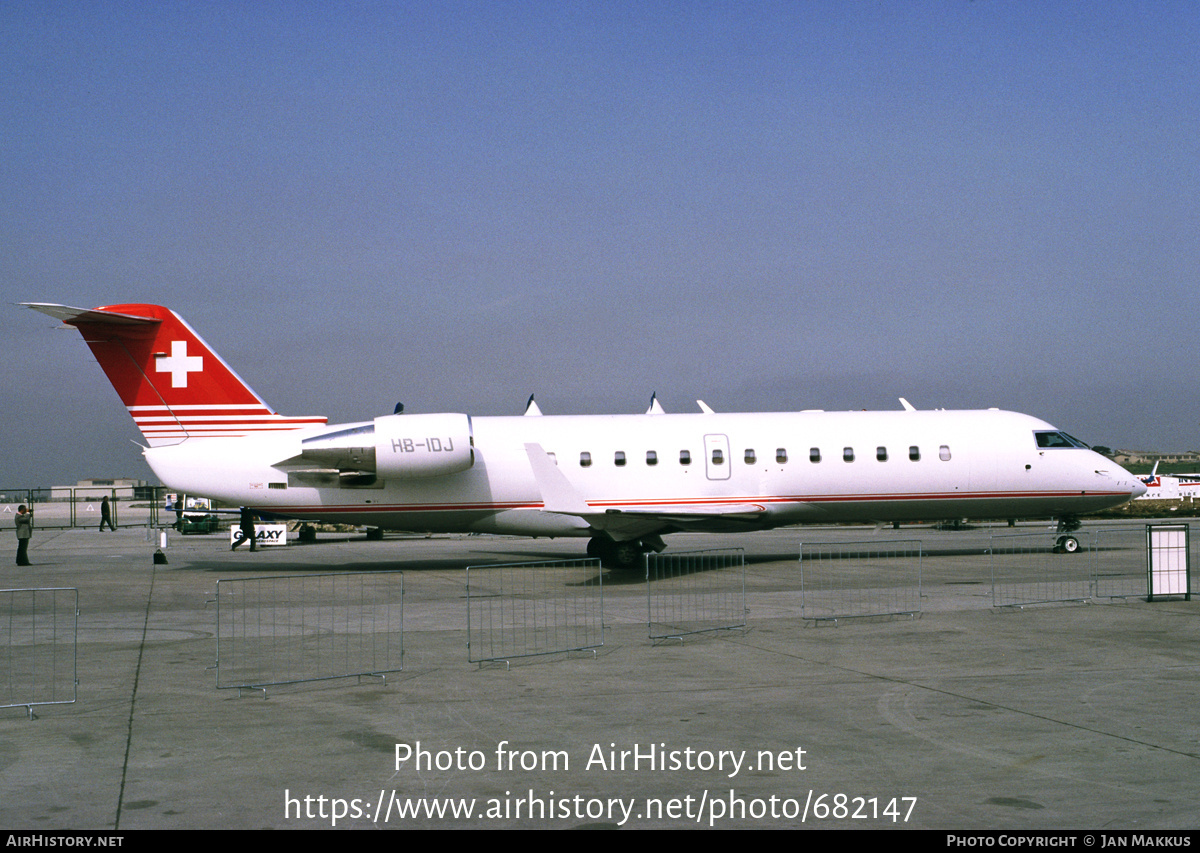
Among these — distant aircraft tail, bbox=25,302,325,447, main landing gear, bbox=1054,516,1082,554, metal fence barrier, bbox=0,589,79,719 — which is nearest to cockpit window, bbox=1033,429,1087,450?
main landing gear, bbox=1054,516,1082,554

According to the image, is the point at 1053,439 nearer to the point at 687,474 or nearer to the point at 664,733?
the point at 687,474

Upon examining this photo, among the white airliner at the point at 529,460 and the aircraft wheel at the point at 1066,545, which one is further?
the aircraft wheel at the point at 1066,545

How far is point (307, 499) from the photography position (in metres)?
21.5

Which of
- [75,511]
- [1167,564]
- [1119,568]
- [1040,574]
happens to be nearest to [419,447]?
[1040,574]

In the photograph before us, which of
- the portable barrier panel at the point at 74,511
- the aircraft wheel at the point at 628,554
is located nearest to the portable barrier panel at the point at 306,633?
the aircraft wheel at the point at 628,554

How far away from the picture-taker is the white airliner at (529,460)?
21094mm

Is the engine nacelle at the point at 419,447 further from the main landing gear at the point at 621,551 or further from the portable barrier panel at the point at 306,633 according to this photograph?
the main landing gear at the point at 621,551

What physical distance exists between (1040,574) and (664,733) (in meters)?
13.6

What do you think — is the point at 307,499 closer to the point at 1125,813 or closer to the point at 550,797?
the point at 550,797

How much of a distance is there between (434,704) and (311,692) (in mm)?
1410

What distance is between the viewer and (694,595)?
54.3 feet

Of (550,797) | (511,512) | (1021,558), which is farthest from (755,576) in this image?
(550,797)

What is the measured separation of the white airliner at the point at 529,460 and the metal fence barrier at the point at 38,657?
20.8 feet

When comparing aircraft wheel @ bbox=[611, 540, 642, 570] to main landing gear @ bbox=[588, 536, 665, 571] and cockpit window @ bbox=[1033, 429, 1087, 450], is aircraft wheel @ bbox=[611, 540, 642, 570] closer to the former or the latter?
main landing gear @ bbox=[588, 536, 665, 571]
